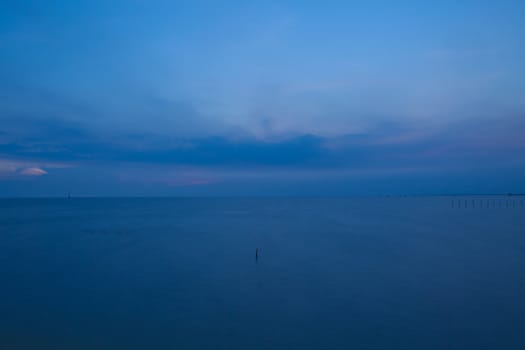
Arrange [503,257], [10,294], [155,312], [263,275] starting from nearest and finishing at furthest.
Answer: [155,312]
[10,294]
[263,275]
[503,257]

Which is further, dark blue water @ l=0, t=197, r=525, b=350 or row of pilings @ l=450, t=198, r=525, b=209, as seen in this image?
row of pilings @ l=450, t=198, r=525, b=209

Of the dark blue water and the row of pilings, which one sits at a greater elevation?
the row of pilings

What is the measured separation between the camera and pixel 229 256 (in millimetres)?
22422

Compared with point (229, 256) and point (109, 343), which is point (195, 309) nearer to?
point (109, 343)

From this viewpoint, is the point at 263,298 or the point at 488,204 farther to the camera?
the point at 488,204

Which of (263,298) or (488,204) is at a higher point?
(488,204)

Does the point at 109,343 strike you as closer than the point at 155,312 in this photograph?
Yes

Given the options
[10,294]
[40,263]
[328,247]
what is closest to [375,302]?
[328,247]

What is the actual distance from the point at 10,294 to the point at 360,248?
2216 cm

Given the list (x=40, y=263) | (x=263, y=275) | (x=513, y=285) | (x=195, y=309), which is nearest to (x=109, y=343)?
(x=195, y=309)

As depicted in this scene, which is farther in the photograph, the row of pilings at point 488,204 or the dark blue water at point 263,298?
the row of pilings at point 488,204

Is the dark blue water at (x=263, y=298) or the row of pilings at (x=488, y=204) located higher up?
the row of pilings at (x=488, y=204)

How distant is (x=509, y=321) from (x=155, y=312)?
40.1 ft

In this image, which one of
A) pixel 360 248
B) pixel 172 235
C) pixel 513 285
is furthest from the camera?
pixel 172 235
